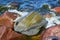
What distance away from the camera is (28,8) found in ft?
7.07

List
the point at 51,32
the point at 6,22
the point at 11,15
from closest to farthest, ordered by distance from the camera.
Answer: the point at 51,32, the point at 6,22, the point at 11,15

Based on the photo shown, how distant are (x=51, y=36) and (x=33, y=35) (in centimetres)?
17

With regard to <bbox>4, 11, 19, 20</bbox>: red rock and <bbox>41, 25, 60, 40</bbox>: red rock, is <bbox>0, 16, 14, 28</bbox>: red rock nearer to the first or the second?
<bbox>4, 11, 19, 20</bbox>: red rock

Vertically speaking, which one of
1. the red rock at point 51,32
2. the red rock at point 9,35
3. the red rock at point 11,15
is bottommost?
the red rock at point 11,15

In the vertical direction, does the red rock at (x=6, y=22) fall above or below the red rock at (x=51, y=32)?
below

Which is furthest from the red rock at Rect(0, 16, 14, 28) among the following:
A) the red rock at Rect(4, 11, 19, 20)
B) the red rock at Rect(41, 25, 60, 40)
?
the red rock at Rect(41, 25, 60, 40)

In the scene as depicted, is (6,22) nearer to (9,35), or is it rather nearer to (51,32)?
(9,35)

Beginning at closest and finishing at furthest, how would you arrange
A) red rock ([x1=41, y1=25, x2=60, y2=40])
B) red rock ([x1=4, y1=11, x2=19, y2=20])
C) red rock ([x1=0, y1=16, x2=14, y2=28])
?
red rock ([x1=41, y1=25, x2=60, y2=40]), red rock ([x1=0, y1=16, x2=14, y2=28]), red rock ([x1=4, y1=11, x2=19, y2=20])

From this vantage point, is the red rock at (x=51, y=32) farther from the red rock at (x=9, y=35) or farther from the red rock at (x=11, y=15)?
the red rock at (x=11, y=15)

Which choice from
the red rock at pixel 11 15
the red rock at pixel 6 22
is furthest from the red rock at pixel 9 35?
the red rock at pixel 11 15

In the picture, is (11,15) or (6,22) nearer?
(6,22)

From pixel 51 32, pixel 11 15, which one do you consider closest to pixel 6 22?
pixel 11 15

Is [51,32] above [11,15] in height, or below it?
above

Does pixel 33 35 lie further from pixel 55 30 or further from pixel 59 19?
pixel 59 19
